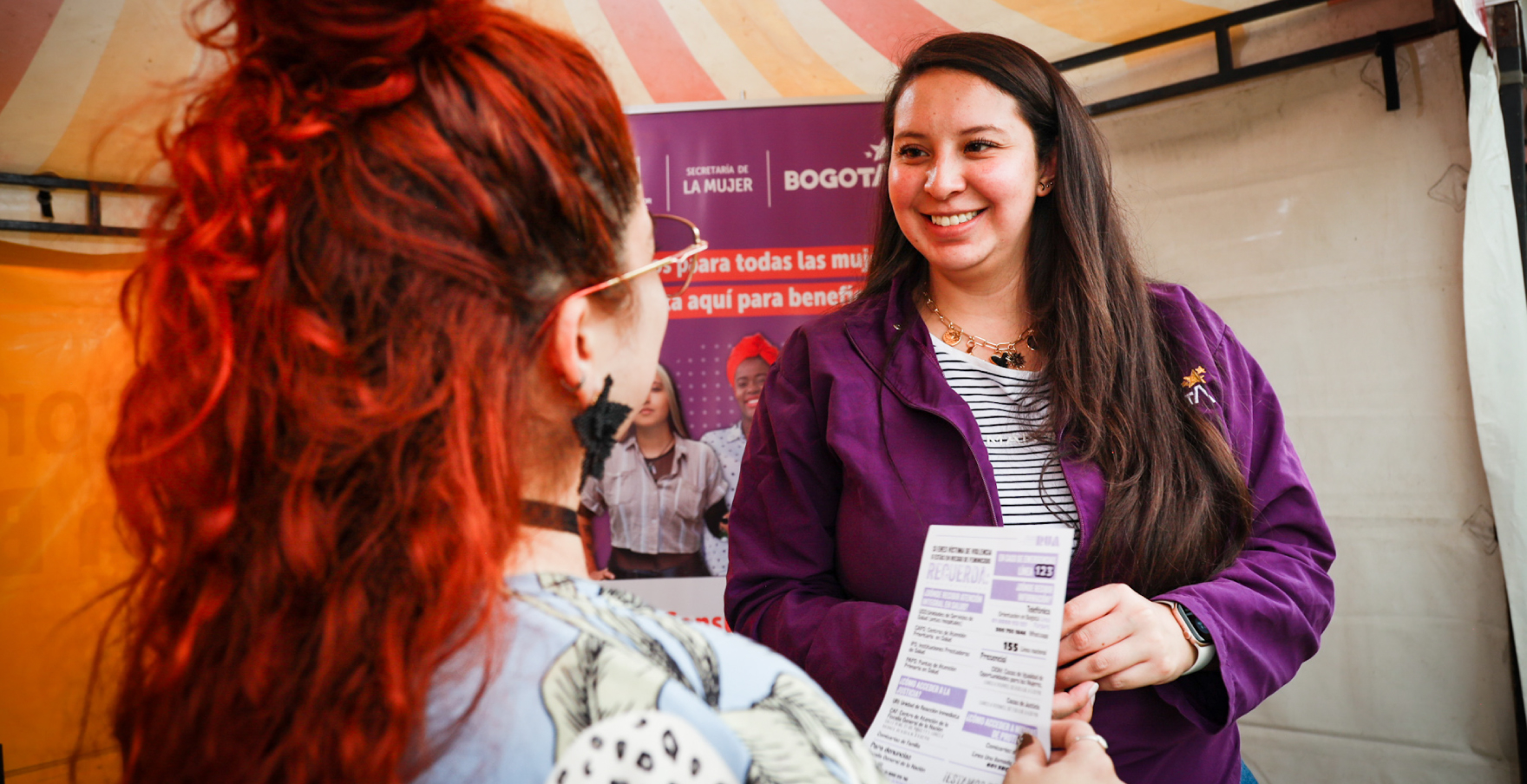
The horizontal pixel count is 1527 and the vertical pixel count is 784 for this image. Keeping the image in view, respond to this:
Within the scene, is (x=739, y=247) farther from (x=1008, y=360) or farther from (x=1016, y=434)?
(x=1016, y=434)

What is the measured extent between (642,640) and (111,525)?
457 millimetres

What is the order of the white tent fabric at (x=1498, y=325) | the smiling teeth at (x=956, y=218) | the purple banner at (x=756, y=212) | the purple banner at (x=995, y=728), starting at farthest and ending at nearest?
the purple banner at (x=756, y=212) → the white tent fabric at (x=1498, y=325) → the smiling teeth at (x=956, y=218) → the purple banner at (x=995, y=728)

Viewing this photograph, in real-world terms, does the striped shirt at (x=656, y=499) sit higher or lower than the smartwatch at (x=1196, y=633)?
higher

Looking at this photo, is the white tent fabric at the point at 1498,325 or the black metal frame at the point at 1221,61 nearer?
the white tent fabric at the point at 1498,325

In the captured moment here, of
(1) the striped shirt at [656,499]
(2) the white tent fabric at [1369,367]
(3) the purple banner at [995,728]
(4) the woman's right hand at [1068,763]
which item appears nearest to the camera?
(4) the woman's right hand at [1068,763]

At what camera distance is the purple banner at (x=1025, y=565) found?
112cm

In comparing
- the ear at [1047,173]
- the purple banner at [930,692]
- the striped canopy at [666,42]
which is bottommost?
the purple banner at [930,692]

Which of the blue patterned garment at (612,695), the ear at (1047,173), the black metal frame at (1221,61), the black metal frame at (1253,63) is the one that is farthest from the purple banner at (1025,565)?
the black metal frame at (1253,63)

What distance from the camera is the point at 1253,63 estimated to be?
311 cm

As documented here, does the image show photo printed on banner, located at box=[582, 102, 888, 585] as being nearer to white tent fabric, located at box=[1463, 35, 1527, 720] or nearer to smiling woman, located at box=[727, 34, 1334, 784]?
smiling woman, located at box=[727, 34, 1334, 784]

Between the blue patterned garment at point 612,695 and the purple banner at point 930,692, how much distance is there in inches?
18.0

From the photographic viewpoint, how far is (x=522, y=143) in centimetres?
68

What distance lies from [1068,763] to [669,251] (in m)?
0.72

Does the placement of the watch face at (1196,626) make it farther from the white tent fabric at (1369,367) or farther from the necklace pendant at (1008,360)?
the white tent fabric at (1369,367)
